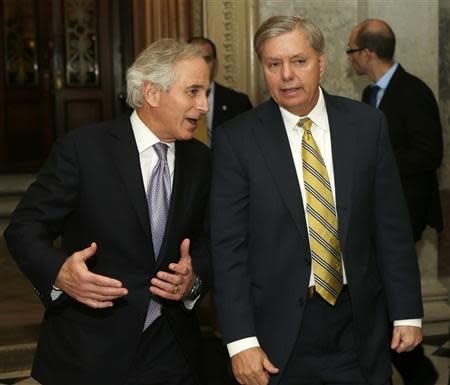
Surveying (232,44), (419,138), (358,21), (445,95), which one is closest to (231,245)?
(419,138)

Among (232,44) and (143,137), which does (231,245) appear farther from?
(232,44)

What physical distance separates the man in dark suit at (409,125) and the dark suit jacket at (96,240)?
6.98 feet

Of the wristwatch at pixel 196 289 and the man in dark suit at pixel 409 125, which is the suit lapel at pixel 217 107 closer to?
the man in dark suit at pixel 409 125

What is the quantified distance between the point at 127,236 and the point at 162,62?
552 mm

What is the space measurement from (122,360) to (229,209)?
22.7 inches

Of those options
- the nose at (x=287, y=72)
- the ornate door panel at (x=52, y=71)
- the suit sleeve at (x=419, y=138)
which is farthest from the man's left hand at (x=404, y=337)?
the ornate door panel at (x=52, y=71)

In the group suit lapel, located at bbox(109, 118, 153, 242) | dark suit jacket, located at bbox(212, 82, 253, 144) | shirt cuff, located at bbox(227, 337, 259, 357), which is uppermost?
suit lapel, located at bbox(109, 118, 153, 242)

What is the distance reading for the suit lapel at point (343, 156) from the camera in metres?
2.74

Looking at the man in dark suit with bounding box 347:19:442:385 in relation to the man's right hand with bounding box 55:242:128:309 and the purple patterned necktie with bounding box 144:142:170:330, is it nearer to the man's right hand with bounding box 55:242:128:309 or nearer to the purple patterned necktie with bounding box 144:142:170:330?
the purple patterned necktie with bounding box 144:142:170:330

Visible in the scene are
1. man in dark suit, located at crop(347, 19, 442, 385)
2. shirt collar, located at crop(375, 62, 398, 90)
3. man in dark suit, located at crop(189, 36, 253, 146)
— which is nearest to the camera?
man in dark suit, located at crop(347, 19, 442, 385)

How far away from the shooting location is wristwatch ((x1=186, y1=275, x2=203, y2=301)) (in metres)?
2.87

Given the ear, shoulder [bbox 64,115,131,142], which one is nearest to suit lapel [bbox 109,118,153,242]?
shoulder [bbox 64,115,131,142]

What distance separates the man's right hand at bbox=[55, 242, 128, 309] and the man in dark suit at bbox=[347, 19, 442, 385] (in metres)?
2.34

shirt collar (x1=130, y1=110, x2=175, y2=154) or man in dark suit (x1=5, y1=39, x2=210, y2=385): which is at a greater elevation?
shirt collar (x1=130, y1=110, x2=175, y2=154)
